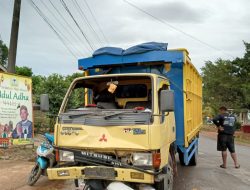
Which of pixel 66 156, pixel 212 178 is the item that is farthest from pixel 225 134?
pixel 66 156

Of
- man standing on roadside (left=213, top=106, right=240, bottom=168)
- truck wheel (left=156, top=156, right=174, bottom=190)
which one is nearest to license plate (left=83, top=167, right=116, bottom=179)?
truck wheel (left=156, top=156, right=174, bottom=190)

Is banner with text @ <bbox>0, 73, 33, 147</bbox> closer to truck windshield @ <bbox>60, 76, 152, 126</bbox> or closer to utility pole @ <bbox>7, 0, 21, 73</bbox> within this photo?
truck windshield @ <bbox>60, 76, 152, 126</bbox>

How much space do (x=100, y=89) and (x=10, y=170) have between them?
366cm

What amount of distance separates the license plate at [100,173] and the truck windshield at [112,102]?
65 centimetres

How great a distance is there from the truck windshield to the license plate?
0.65 metres

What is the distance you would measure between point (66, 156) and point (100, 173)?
66 cm

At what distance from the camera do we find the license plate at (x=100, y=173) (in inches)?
203

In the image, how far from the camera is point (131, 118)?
17.7 ft

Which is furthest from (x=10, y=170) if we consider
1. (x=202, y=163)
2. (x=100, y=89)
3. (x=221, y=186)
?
(x=202, y=163)

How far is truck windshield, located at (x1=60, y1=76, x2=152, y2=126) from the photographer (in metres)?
5.43

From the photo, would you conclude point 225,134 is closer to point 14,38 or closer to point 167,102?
point 167,102

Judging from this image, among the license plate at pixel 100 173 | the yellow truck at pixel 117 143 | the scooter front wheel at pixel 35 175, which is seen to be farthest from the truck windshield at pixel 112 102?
the scooter front wheel at pixel 35 175

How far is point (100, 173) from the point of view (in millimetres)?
5223

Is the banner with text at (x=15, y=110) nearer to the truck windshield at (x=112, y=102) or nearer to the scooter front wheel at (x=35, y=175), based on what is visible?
the scooter front wheel at (x=35, y=175)
